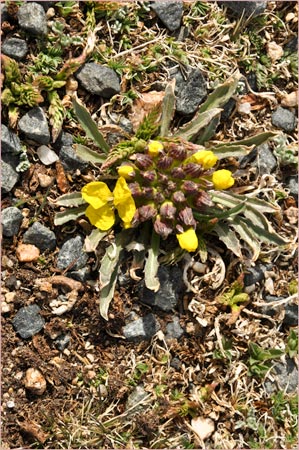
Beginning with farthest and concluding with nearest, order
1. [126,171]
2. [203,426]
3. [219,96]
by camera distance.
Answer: [203,426] → [219,96] → [126,171]

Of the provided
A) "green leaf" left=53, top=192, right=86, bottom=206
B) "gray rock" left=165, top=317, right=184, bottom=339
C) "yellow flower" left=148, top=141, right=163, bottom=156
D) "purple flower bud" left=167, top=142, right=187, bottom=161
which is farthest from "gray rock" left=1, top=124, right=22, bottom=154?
"gray rock" left=165, top=317, right=184, bottom=339

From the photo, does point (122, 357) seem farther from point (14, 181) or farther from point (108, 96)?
point (108, 96)

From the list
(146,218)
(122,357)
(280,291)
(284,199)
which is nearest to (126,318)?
(122,357)

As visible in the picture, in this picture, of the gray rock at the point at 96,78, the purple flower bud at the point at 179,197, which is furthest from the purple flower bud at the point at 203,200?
the gray rock at the point at 96,78

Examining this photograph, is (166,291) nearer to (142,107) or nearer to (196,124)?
(196,124)

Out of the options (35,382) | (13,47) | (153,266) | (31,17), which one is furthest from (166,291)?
(31,17)

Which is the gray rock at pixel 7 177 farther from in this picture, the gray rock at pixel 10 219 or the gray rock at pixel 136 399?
the gray rock at pixel 136 399
